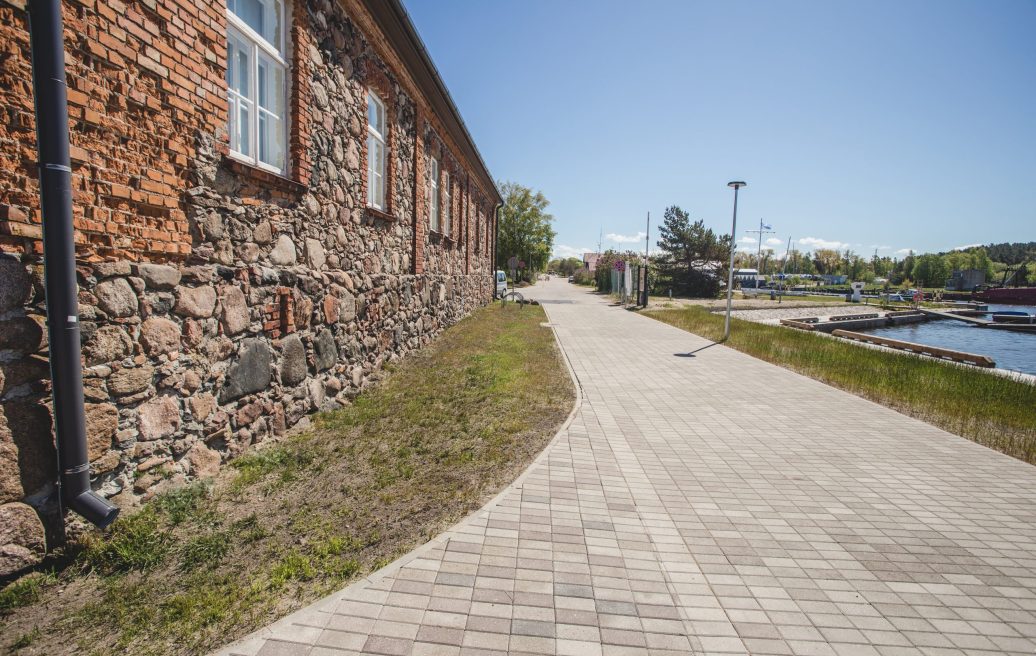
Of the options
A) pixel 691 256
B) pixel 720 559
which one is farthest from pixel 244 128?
pixel 691 256

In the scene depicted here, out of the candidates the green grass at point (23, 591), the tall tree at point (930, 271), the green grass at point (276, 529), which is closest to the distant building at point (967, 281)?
the tall tree at point (930, 271)

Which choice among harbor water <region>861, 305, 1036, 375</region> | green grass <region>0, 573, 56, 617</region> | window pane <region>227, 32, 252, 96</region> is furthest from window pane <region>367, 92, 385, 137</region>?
harbor water <region>861, 305, 1036, 375</region>

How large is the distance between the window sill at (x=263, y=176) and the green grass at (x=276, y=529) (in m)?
2.56

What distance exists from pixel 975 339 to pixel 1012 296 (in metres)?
39.3

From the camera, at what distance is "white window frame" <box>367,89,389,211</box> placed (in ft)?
25.3

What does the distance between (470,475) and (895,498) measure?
3.68m

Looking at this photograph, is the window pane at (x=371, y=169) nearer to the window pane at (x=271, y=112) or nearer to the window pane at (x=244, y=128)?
the window pane at (x=271, y=112)

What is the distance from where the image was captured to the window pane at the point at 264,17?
4.91 m

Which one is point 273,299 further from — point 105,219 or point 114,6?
point 114,6

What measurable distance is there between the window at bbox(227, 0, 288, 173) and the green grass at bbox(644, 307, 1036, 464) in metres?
8.81

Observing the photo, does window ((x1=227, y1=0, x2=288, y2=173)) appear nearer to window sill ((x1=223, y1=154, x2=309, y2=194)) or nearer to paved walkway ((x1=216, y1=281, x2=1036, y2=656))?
window sill ((x1=223, y1=154, x2=309, y2=194))

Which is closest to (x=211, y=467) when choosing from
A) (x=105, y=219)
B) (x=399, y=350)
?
(x=105, y=219)

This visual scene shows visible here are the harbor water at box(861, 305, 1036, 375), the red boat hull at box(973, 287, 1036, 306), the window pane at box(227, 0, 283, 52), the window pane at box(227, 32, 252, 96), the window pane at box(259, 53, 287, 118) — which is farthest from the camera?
the red boat hull at box(973, 287, 1036, 306)

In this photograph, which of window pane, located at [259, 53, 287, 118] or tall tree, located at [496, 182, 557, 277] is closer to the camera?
window pane, located at [259, 53, 287, 118]
